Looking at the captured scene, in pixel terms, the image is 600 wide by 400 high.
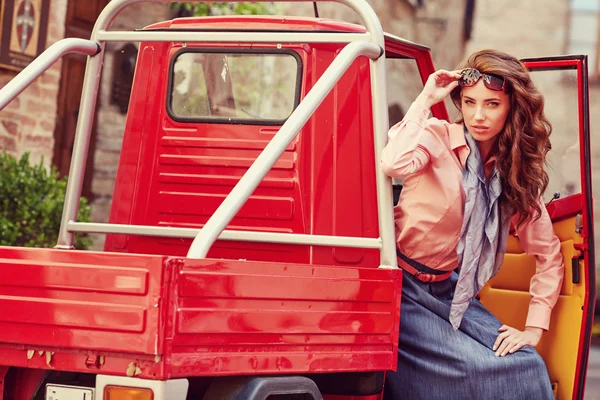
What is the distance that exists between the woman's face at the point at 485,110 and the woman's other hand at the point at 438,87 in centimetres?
9

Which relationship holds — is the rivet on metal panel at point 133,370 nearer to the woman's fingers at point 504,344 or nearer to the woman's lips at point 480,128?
the woman's fingers at point 504,344

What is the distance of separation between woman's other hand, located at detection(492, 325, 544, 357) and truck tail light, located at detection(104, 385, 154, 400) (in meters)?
1.42

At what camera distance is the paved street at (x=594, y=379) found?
978cm

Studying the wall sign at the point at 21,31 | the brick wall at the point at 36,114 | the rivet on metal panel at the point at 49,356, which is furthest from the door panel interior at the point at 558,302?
the wall sign at the point at 21,31

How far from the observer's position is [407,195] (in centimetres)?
371

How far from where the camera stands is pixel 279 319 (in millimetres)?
2979

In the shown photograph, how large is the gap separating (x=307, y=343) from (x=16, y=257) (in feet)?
2.83

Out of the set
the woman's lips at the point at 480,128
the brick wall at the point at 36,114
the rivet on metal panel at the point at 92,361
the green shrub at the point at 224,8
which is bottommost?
the rivet on metal panel at the point at 92,361

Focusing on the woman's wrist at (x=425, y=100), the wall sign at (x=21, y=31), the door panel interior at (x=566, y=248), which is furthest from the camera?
the wall sign at (x=21, y=31)

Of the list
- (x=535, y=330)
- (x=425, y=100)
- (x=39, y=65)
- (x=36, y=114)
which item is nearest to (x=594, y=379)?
(x=36, y=114)

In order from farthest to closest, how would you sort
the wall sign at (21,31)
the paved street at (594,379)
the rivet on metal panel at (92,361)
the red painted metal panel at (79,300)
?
the paved street at (594,379) < the wall sign at (21,31) < the rivet on metal panel at (92,361) < the red painted metal panel at (79,300)

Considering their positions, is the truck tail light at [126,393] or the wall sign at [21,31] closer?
the truck tail light at [126,393]

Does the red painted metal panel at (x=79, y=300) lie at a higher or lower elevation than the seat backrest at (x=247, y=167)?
lower

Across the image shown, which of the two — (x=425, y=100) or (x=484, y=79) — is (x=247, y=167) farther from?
(x=484, y=79)
